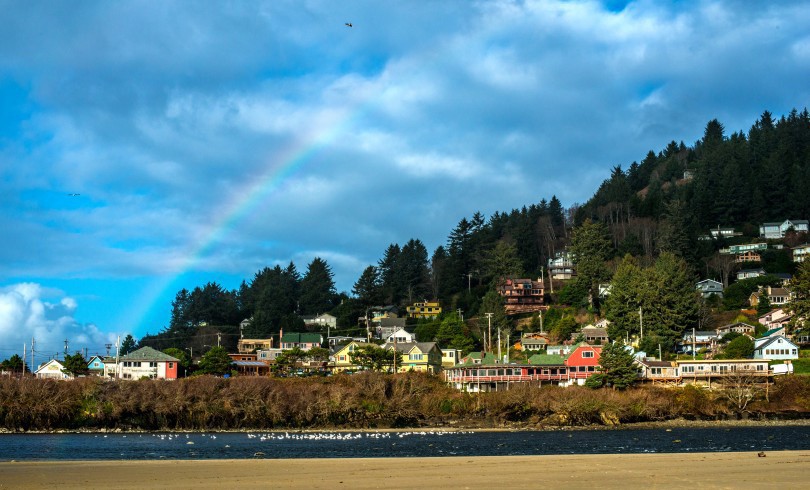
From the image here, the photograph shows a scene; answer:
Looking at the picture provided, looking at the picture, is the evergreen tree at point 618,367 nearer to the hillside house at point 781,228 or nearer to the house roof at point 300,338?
the house roof at point 300,338

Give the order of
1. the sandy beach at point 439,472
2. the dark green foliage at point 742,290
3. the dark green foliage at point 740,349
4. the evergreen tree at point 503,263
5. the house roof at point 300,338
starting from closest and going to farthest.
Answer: the sandy beach at point 439,472 < the dark green foliage at point 740,349 < the dark green foliage at point 742,290 < the house roof at point 300,338 < the evergreen tree at point 503,263

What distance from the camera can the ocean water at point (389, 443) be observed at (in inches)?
1913

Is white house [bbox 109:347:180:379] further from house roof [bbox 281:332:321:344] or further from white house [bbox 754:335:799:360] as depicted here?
white house [bbox 754:335:799:360]

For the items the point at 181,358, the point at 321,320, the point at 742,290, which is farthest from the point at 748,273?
the point at 181,358

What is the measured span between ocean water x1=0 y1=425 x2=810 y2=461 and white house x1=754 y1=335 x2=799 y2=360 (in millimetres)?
17884

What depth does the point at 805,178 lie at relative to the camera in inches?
5827

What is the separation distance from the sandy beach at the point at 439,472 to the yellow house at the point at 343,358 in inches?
2508

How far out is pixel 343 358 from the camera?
109938mm

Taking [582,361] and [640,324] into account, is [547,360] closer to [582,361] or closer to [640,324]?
[582,361]

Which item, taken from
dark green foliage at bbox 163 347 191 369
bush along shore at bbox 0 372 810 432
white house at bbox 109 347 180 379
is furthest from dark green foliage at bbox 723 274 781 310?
white house at bbox 109 347 180 379

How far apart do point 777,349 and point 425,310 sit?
216 feet

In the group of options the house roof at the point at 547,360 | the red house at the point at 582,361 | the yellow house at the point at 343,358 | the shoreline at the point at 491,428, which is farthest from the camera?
the yellow house at the point at 343,358

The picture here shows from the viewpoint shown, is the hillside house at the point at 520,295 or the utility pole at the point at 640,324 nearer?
the utility pole at the point at 640,324

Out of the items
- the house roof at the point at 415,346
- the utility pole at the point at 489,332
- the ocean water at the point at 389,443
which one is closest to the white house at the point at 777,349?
the ocean water at the point at 389,443
